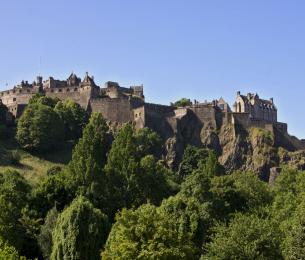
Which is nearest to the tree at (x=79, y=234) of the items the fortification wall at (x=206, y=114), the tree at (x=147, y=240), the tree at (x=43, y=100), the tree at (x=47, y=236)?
the tree at (x=47, y=236)

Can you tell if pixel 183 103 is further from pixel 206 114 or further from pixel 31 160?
pixel 31 160

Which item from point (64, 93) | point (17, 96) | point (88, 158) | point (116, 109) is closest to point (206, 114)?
point (116, 109)

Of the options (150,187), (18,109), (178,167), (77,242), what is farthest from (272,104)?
(77,242)

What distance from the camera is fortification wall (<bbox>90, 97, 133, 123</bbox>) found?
12031 cm

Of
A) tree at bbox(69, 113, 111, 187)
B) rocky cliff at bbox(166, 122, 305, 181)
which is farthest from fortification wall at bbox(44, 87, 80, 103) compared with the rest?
tree at bbox(69, 113, 111, 187)

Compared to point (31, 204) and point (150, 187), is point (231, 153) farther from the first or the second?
point (31, 204)

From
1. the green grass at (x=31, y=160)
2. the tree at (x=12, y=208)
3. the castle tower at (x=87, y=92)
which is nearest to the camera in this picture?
the tree at (x=12, y=208)

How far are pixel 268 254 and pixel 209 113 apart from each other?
71857mm

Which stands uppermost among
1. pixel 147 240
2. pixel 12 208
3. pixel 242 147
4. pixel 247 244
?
pixel 242 147

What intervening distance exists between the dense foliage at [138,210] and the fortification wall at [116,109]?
35.3ft

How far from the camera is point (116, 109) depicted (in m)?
121

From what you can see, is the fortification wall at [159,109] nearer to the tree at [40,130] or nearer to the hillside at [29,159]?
the hillside at [29,159]

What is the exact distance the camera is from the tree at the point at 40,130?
110188mm

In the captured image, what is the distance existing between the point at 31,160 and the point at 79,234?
51364 mm
